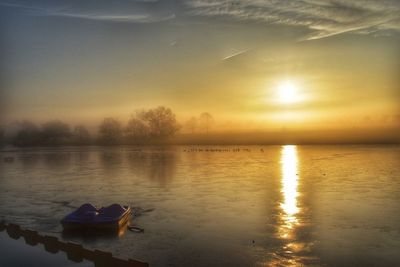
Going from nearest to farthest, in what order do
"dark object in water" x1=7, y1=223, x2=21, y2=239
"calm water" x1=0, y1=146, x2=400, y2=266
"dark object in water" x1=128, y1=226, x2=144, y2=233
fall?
1. "calm water" x1=0, y1=146, x2=400, y2=266
2. "dark object in water" x1=7, y1=223, x2=21, y2=239
3. "dark object in water" x1=128, y1=226, x2=144, y2=233

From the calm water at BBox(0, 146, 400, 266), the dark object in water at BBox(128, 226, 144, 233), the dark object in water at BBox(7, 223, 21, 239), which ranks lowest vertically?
the calm water at BBox(0, 146, 400, 266)

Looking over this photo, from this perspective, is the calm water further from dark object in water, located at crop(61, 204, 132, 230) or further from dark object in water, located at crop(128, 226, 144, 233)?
dark object in water, located at crop(61, 204, 132, 230)

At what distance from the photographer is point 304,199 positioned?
1688 inches

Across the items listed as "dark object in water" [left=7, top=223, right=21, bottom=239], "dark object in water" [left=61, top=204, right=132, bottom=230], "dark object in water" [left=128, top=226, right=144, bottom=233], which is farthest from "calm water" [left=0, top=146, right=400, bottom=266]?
"dark object in water" [left=7, top=223, right=21, bottom=239]

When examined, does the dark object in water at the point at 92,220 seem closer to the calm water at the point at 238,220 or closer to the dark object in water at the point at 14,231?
the calm water at the point at 238,220

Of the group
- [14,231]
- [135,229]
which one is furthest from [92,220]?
[14,231]

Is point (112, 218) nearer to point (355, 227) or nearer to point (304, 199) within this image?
point (355, 227)

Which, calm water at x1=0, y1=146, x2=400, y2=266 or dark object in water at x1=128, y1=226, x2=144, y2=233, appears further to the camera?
dark object in water at x1=128, y1=226, x2=144, y2=233

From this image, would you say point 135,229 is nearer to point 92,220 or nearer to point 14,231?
point 92,220

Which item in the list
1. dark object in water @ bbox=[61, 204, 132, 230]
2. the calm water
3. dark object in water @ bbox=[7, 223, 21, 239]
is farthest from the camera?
dark object in water @ bbox=[61, 204, 132, 230]

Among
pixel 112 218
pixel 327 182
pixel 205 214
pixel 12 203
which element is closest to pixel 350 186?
pixel 327 182

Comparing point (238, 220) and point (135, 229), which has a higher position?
point (135, 229)

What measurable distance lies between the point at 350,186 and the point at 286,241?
108 feet

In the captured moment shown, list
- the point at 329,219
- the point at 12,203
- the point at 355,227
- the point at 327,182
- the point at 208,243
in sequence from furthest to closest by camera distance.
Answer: the point at 327,182
the point at 12,203
the point at 329,219
the point at 355,227
the point at 208,243
